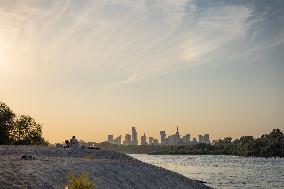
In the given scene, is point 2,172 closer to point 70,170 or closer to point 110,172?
point 70,170

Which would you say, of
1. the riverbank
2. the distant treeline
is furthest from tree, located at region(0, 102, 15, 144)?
the riverbank

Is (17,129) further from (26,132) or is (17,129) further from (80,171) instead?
(80,171)

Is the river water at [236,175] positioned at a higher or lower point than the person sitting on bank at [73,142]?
lower

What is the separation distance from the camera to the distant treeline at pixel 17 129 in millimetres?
76688

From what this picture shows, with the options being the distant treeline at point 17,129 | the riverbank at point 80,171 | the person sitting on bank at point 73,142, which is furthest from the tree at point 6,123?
the riverbank at point 80,171

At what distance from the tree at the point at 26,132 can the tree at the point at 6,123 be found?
152cm

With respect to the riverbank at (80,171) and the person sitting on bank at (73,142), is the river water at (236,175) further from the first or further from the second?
the riverbank at (80,171)

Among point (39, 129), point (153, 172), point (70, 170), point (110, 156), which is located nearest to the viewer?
point (70, 170)

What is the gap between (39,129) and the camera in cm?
8556

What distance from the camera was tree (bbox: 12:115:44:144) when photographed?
81.0 metres

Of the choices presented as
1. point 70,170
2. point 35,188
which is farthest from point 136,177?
point 35,188

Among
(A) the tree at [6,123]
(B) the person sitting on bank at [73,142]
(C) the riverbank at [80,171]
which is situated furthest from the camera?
(A) the tree at [6,123]

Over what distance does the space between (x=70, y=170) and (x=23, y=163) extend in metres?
2.87

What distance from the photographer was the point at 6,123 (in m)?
77.9
